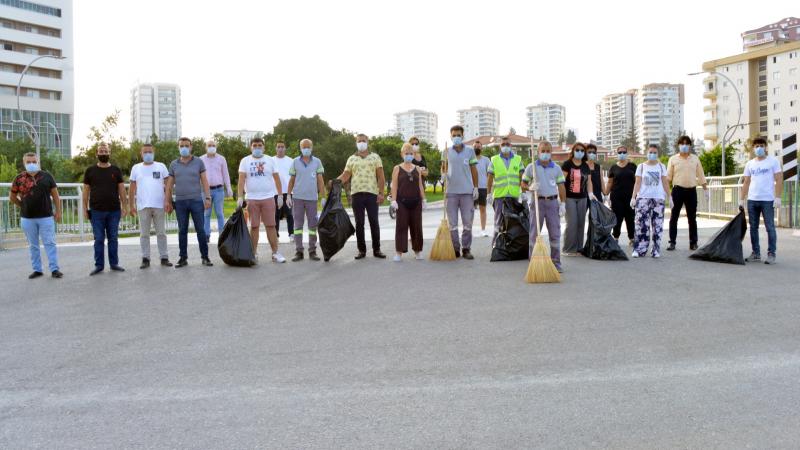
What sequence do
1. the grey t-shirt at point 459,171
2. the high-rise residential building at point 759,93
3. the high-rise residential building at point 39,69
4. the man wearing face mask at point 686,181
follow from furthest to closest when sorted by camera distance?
1. the high-rise residential building at point 759,93
2. the high-rise residential building at point 39,69
3. the man wearing face mask at point 686,181
4. the grey t-shirt at point 459,171

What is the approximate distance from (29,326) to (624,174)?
972cm

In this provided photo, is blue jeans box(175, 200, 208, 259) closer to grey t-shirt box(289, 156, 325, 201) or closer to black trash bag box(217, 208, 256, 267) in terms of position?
black trash bag box(217, 208, 256, 267)

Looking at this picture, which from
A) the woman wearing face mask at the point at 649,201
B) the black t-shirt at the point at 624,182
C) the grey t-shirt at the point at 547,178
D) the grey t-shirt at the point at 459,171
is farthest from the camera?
the black t-shirt at the point at 624,182

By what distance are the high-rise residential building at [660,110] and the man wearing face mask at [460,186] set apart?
607 feet

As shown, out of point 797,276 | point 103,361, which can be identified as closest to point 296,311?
point 103,361

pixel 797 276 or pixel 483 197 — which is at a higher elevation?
pixel 483 197

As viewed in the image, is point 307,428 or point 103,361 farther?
point 103,361

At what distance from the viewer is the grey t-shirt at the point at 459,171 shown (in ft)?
39.2

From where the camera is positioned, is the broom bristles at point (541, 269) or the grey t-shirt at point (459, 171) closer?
the broom bristles at point (541, 269)

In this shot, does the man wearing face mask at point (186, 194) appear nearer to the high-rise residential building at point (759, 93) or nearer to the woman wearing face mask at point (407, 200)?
the woman wearing face mask at point (407, 200)

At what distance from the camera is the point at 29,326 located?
700cm

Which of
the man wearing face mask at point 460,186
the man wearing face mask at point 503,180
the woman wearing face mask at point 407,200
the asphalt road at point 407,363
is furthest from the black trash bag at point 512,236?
the asphalt road at point 407,363

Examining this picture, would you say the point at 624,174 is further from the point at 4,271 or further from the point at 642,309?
the point at 4,271

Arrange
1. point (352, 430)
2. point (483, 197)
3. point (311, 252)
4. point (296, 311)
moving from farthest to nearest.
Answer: point (483, 197)
point (311, 252)
point (296, 311)
point (352, 430)
